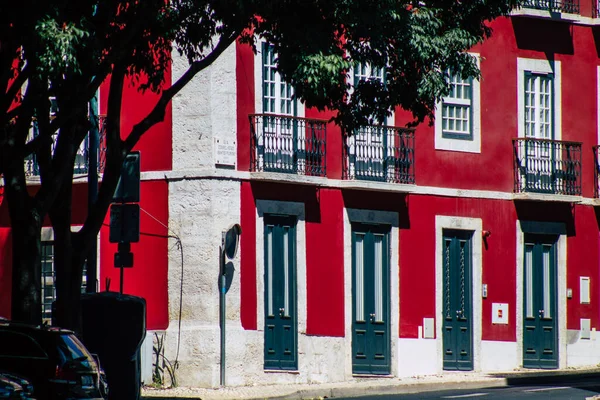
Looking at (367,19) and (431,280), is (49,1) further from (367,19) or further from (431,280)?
(431,280)

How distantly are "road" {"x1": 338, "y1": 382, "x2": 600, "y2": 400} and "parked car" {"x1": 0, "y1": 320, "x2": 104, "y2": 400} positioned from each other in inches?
337

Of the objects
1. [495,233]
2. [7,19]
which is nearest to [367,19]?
[7,19]

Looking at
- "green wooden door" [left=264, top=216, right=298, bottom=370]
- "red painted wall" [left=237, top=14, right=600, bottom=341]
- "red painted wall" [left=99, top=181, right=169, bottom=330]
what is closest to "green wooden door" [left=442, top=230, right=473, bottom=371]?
"red painted wall" [left=237, top=14, right=600, bottom=341]

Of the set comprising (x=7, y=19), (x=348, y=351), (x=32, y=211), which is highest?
(x=7, y=19)

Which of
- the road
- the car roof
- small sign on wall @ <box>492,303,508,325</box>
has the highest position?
small sign on wall @ <box>492,303,508,325</box>

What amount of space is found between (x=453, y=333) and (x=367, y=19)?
45.5 feet

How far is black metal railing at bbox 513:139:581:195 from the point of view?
3362 cm

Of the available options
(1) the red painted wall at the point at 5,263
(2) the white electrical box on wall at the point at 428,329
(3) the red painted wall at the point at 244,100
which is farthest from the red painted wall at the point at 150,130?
(2) the white electrical box on wall at the point at 428,329

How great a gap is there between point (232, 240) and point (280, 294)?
199 cm

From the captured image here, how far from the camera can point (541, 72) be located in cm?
3419

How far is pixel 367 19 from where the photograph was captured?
19.9 meters

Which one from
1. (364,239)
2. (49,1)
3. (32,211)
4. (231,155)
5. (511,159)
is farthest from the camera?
(511,159)

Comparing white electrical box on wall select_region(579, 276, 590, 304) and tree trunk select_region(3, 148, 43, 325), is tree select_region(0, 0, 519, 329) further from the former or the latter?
white electrical box on wall select_region(579, 276, 590, 304)

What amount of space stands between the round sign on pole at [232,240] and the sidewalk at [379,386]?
2421 mm
